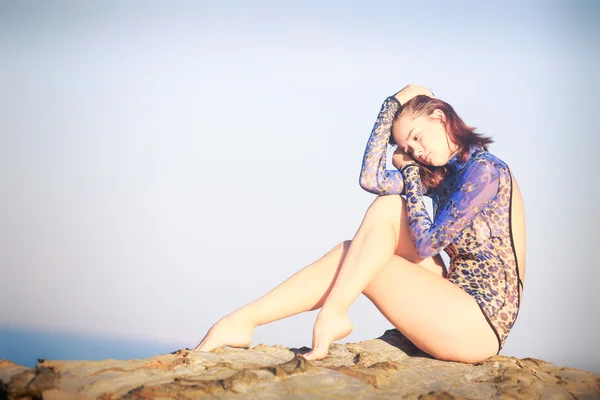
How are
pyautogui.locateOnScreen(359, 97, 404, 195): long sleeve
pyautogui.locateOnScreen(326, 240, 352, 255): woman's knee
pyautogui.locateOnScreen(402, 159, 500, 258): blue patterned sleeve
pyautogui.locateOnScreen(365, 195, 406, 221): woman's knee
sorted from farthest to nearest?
pyautogui.locateOnScreen(359, 97, 404, 195): long sleeve < pyautogui.locateOnScreen(326, 240, 352, 255): woman's knee < pyautogui.locateOnScreen(365, 195, 406, 221): woman's knee < pyautogui.locateOnScreen(402, 159, 500, 258): blue patterned sleeve

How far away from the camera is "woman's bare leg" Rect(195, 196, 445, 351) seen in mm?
4070

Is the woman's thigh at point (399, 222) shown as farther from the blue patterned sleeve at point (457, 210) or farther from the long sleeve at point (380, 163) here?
the long sleeve at point (380, 163)

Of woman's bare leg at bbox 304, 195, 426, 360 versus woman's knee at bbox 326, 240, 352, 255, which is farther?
woman's knee at bbox 326, 240, 352, 255

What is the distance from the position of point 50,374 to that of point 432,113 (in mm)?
2768

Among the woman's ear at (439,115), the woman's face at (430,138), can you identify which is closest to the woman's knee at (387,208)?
the woman's face at (430,138)

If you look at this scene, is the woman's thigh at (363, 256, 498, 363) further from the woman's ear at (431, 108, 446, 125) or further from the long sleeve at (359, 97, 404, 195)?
the woman's ear at (431, 108, 446, 125)

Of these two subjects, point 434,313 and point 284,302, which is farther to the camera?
point 284,302

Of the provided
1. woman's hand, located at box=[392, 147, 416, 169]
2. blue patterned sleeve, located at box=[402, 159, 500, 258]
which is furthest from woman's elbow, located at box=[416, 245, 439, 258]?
woman's hand, located at box=[392, 147, 416, 169]

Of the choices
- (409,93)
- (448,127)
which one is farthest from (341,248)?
(409,93)

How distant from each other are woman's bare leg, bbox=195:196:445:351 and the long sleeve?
10.8 inches

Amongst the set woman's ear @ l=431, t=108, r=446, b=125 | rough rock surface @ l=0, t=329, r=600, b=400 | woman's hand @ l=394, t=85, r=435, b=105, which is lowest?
rough rock surface @ l=0, t=329, r=600, b=400

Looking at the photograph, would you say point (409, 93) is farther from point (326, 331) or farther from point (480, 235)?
point (326, 331)

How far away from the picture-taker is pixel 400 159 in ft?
14.9

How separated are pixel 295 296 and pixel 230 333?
466 mm
